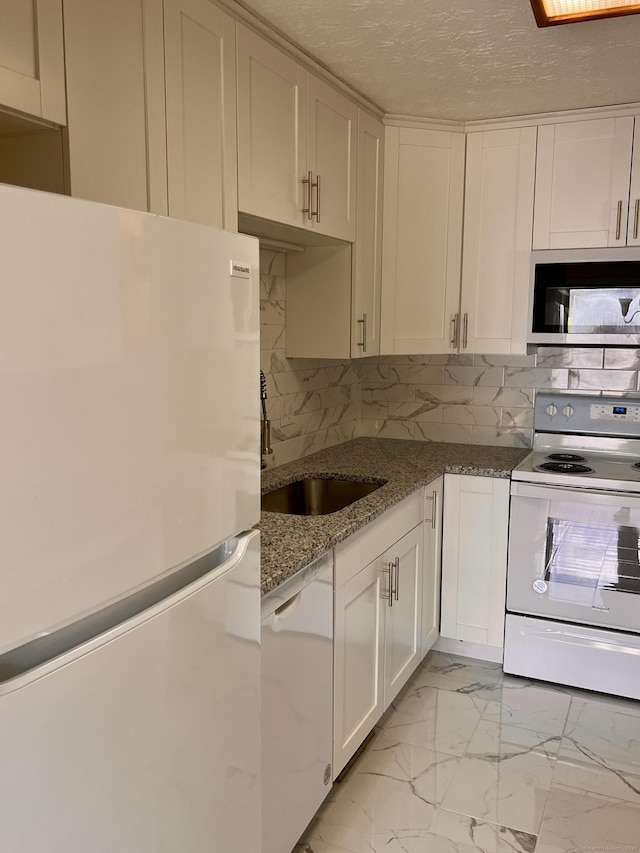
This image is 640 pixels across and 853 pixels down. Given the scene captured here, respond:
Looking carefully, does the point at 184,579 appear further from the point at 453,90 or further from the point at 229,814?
the point at 453,90

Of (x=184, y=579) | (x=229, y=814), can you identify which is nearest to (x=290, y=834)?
(x=229, y=814)

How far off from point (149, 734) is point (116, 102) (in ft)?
→ 3.91

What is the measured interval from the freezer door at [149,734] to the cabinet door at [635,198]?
7.43ft

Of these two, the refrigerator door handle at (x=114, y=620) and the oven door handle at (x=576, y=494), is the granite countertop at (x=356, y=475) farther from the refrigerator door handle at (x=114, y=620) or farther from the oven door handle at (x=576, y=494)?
the refrigerator door handle at (x=114, y=620)

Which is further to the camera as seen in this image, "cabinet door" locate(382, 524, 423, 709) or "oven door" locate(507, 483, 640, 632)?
→ "oven door" locate(507, 483, 640, 632)

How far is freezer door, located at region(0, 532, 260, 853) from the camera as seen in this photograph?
76 cm

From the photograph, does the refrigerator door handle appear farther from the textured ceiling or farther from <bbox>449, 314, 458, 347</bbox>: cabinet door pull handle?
<bbox>449, 314, 458, 347</bbox>: cabinet door pull handle

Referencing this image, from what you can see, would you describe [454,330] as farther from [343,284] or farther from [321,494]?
[321,494]

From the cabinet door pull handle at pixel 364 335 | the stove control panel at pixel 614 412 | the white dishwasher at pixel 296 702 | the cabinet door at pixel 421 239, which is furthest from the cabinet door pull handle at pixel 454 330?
the white dishwasher at pixel 296 702

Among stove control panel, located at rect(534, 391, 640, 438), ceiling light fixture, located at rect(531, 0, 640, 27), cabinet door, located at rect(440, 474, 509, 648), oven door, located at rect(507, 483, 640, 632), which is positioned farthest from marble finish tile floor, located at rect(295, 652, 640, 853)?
ceiling light fixture, located at rect(531, 0, 640, 27)

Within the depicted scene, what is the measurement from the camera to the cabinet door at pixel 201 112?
1562mm

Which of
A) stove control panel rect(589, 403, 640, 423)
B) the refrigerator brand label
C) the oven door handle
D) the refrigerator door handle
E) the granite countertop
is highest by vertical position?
the refrigerator brand label

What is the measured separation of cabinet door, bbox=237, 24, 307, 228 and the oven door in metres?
1.45

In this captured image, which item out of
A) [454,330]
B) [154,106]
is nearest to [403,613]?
[454,330]
